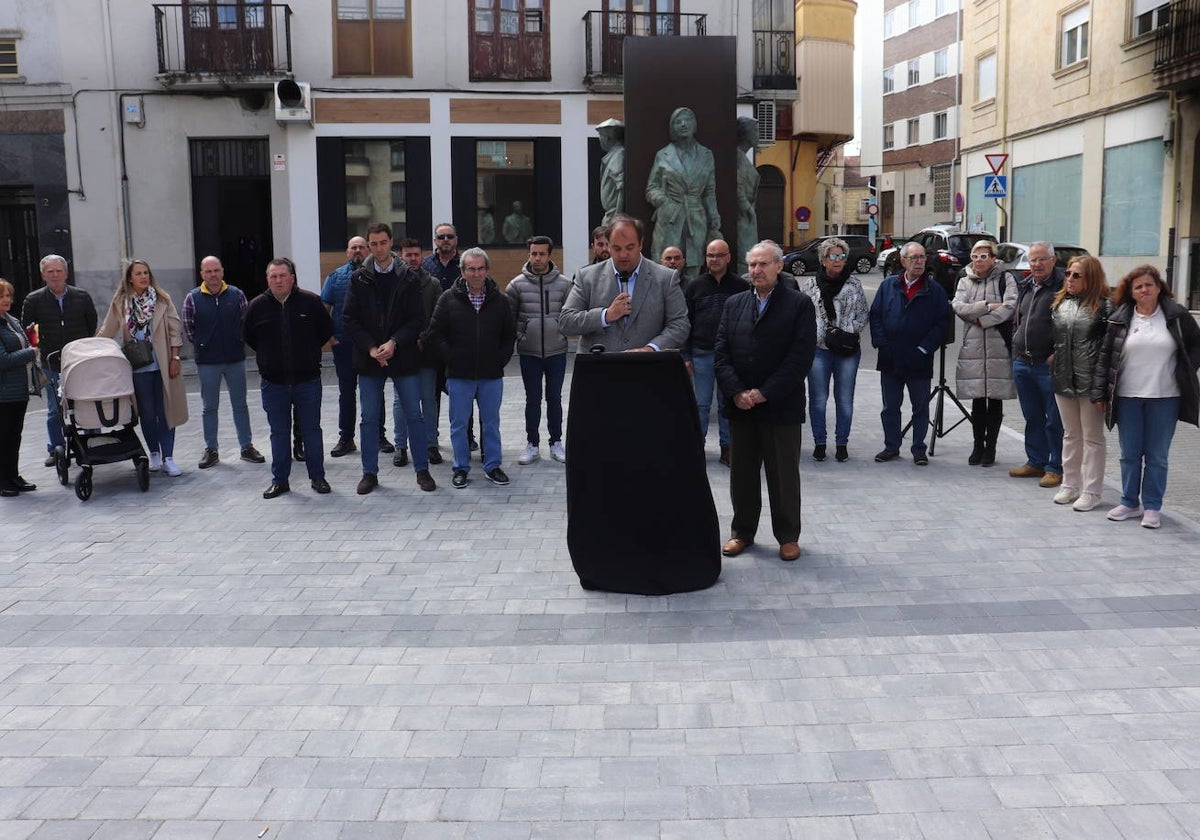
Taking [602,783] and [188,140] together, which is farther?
[188,140]

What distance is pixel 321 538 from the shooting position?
7754 mm

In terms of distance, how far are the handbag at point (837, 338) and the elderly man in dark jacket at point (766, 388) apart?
3037 millimetres

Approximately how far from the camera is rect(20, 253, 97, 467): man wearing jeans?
32.6ft

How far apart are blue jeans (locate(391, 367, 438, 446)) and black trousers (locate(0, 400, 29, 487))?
2926mm

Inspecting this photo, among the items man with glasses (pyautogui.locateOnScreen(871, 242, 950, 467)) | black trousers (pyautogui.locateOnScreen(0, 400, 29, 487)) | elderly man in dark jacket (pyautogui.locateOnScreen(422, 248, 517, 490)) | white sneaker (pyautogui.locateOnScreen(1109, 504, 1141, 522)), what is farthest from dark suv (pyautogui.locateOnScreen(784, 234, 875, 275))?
black trousers (pyautogui.locateOnScreen(0, 400, 29, 487))

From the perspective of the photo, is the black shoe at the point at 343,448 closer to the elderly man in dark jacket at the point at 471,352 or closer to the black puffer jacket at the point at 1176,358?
the elderly man in dark jacket at the point at 471,352

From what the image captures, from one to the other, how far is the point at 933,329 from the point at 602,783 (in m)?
6.63

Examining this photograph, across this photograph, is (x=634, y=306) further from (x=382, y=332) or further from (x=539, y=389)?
(x=539, y=389)

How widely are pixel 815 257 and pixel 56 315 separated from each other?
30.1m

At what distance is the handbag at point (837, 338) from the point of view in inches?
395

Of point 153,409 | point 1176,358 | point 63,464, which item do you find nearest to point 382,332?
point 153,409

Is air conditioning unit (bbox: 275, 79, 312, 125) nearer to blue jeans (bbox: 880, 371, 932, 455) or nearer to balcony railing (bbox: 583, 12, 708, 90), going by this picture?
balcony railing (bbox: 583, 12, 708, 90)

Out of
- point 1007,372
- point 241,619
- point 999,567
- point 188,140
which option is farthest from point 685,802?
point 188,140

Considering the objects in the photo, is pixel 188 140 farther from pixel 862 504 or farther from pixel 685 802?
pixel 685 802
